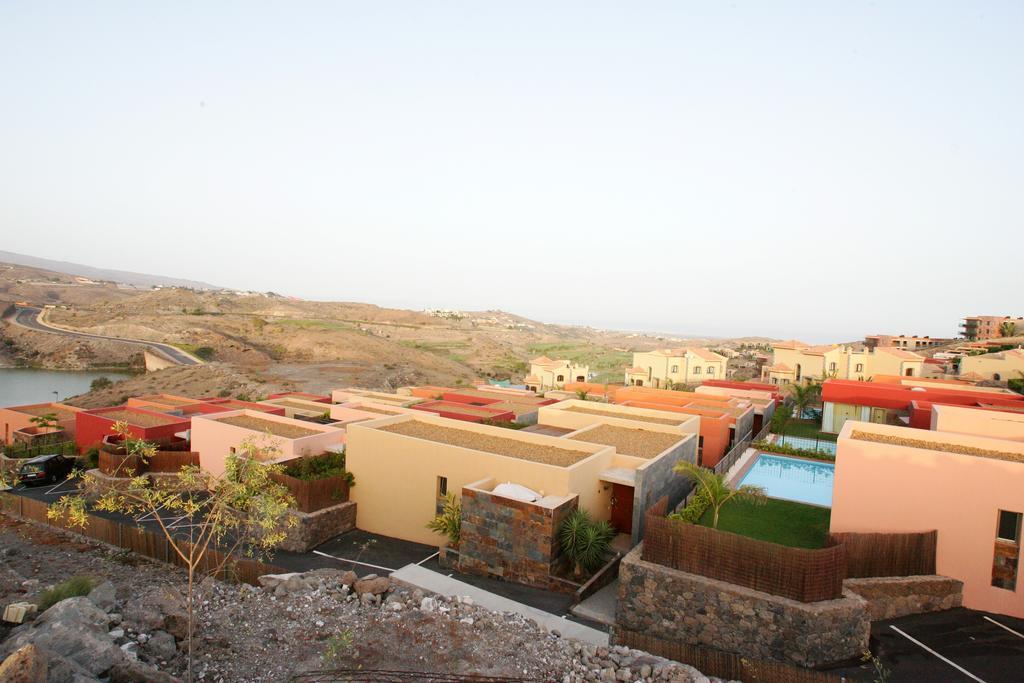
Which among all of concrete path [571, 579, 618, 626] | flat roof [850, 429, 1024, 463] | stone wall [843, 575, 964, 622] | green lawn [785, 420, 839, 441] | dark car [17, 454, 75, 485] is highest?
flat roof [850, 429, 1024, 463]

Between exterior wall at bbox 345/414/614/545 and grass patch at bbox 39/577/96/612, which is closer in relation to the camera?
grass patch at bbox 39/577/96/612

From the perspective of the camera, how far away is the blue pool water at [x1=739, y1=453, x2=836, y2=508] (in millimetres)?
17469

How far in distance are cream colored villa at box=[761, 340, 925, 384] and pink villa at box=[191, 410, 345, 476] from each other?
3655 cm

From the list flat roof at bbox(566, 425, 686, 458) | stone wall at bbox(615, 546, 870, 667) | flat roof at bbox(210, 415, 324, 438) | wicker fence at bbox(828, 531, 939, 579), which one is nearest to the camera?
stone wall at bbox(615, 546, 870, 667)

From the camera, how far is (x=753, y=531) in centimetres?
1385

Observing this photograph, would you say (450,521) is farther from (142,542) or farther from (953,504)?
(953,504)

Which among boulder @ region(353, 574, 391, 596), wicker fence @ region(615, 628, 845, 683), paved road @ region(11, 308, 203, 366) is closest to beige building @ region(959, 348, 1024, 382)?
wicker fence @ region(615, 628, 845, 683)

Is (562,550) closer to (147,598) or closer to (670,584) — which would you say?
(670,584)

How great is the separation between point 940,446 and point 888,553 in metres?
4.00

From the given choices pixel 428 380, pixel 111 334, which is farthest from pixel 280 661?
pixel 111 334

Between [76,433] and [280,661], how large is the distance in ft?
80.1

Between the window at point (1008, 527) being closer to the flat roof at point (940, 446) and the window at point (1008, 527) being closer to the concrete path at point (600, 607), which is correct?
the flat roof at point (940, 446)

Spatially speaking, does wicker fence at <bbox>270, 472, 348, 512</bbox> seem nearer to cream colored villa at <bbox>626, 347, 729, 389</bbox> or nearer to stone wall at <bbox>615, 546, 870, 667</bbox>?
stone wall at <bbox>615, 546, 870, 667</bbox>

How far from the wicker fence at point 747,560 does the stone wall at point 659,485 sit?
10.8 ft
